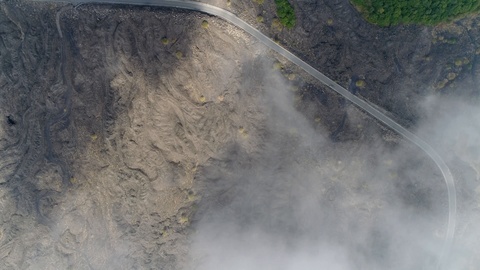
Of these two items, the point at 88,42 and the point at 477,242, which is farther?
the point at 477,242

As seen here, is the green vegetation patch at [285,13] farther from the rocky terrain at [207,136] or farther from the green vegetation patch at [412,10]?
the green vegetation patch at [412,10]

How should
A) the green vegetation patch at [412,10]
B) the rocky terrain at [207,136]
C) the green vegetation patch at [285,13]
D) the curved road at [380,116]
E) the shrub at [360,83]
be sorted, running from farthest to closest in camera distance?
the shrub at [360,83], the green vegetation patch at [412,10], the curved road at [380,116], the green vegetation patch at [285,13], the rocky terrain at [207,136]

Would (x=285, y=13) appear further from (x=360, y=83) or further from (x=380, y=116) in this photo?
(x=380, y=116)

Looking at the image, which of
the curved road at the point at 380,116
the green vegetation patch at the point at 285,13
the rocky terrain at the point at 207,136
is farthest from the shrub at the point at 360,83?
the green vegetation patch at the point at 285,13

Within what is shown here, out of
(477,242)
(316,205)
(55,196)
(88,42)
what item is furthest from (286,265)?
(88,42)

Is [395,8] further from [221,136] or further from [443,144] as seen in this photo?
[221,136]

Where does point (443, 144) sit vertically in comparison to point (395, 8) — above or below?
below
